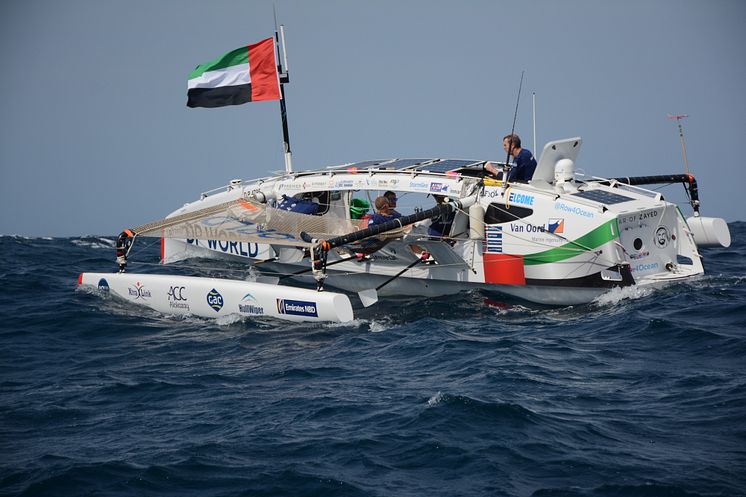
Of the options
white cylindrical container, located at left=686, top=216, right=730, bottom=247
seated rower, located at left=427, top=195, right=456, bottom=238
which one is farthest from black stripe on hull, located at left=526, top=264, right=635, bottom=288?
white cylindrical container, located at left=686, top=216, right=730, bottom=247

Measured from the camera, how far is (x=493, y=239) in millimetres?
14102

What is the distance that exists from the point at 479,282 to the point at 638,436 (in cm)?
707

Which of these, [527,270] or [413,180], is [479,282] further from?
[413,180]

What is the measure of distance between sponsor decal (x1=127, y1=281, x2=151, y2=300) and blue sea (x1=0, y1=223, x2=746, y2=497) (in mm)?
807

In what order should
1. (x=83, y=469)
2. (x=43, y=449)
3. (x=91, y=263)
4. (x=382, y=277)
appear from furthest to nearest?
(x=91, y=263)
(x=382, y=277)
(x=43, y=449)
(x=83, y=469)

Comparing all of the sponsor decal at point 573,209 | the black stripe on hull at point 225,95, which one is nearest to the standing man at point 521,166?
the sponsor decal at point 573,209

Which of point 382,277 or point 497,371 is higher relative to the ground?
point 382,277

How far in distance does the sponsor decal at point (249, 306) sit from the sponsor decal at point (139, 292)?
2.26 m

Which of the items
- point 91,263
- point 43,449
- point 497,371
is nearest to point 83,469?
point 43,449

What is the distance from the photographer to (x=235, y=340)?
1239 cm

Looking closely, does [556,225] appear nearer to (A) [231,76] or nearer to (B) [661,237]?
(B) [661,237]

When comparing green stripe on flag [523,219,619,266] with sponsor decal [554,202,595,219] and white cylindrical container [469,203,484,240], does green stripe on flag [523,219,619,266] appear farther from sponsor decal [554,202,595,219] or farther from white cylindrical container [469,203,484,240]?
white cylindrical container [469,203,484,240]

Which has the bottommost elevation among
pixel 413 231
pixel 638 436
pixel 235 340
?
pixel 638 436

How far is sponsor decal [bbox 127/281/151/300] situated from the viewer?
1495 cm
